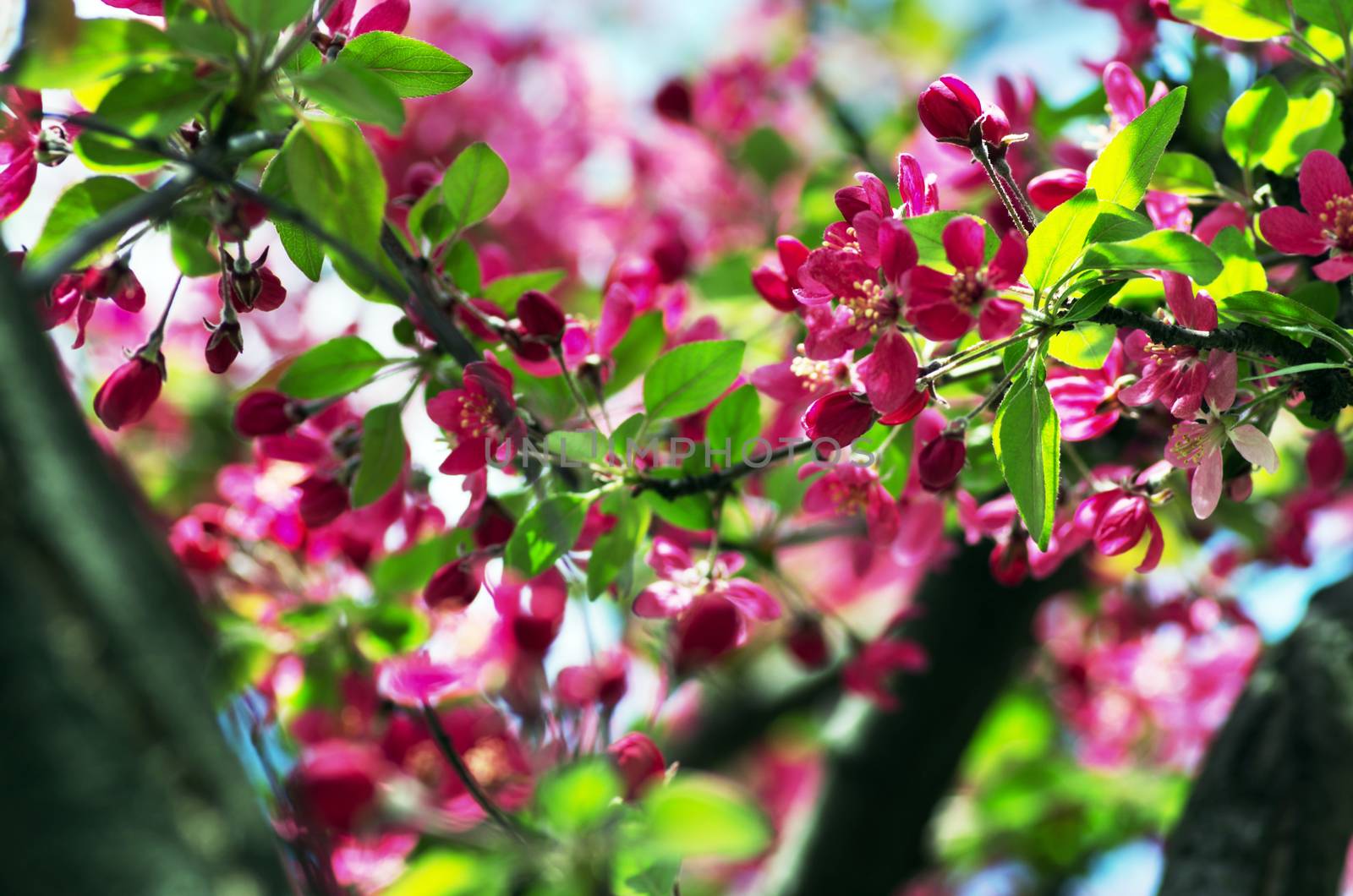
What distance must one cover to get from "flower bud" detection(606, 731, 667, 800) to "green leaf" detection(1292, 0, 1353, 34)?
93 cm

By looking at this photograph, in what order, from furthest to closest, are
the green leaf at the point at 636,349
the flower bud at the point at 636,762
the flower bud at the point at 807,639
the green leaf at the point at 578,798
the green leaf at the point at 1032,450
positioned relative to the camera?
the flower bud at the point at 807,639, the green leaf at the point at 636,349, the flower bud at the point at 636,762, the green leaf at the point at 1032,450, the green leaf at the point at 578,798

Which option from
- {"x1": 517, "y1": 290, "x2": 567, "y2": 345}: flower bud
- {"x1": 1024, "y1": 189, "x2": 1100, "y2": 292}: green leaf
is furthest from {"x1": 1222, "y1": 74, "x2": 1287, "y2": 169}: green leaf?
{"x1": 517, "y1": 290, "x2": 567, "y2": 345}: flower bud

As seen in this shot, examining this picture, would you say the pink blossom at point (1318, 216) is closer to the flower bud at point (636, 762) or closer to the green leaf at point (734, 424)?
the green leaf at point (734, 424)

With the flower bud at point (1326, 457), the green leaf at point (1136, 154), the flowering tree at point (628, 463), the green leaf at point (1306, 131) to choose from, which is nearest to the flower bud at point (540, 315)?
the flowering tree at point (628, 463)

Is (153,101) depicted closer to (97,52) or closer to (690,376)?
(97,52)

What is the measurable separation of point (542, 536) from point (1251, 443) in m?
0.62

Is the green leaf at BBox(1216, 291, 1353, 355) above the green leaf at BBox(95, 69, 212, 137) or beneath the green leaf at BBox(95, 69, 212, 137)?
beneath

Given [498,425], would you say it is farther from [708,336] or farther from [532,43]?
[532,43]

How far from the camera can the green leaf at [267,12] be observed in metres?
→ 0.76

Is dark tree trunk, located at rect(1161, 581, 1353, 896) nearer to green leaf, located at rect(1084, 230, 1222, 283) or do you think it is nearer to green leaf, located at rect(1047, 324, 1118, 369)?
green leaf, located at rect(1047, 324, 1118, 369)

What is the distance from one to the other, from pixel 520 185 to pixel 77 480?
3.10m

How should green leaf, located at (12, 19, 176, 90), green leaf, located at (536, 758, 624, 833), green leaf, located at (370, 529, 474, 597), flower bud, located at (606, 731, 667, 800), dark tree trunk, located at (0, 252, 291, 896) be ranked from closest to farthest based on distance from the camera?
dark tree trunk, located at (0, 252, 291, 896), green leaf, located at (536, 758, 624, 833), green leaf, located at (12, 19, 176, 90), flower bud, located at (606, 731, 667, 800), green leaf, located at (370, 529, 474, 597)

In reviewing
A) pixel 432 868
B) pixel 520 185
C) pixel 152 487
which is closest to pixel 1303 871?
pixel 432 868

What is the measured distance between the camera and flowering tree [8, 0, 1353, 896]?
522 mm
